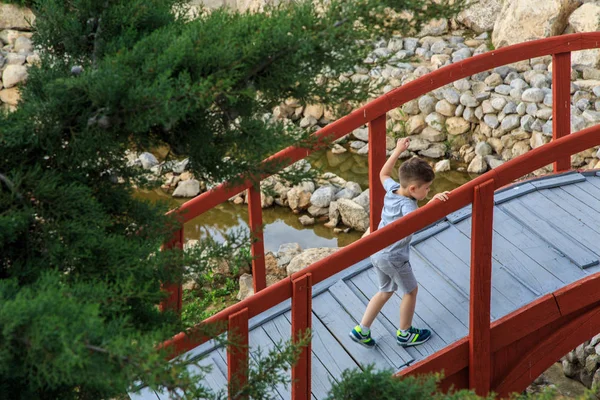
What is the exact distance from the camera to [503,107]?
8.53m

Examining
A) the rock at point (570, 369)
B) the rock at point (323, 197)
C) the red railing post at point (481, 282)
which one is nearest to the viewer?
the red railing post at point (481, 282)

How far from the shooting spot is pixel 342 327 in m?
3.97

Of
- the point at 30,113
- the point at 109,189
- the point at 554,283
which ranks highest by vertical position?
the point at 30,113

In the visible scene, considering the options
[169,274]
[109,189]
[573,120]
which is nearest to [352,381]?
[169,274]

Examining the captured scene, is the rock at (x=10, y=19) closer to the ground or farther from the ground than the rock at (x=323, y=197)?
farther from the ground

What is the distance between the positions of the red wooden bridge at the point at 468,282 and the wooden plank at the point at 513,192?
0.01 m

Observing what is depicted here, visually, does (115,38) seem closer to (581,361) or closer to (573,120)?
(581,361)

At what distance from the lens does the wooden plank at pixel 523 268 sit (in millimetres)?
3945

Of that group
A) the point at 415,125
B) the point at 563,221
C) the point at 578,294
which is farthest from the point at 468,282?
the point at 415,125

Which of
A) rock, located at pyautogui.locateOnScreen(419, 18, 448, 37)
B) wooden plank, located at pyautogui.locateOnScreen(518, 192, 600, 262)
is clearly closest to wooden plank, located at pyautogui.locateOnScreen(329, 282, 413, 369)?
wooden plank, located at pyautogui.locateOnScreen(518, 192, 600, 262)

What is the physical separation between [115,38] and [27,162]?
1.47ft

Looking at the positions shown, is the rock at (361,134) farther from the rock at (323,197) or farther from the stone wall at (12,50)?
the stone wall at (12,50)

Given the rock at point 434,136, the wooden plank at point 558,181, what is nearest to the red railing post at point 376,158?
the wooden plank at point 558,181

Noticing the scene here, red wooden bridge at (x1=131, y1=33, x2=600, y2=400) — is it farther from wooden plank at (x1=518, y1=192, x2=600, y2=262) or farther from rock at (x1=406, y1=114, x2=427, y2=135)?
rock at (x1=406, y1=114, x2=427, y2=135)
